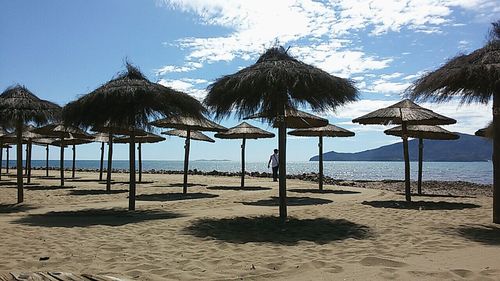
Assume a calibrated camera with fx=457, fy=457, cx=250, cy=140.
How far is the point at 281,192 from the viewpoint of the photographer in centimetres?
845

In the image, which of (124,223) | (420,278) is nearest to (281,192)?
(124,223)

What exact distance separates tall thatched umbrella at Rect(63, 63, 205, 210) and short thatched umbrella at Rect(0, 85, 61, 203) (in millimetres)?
1352

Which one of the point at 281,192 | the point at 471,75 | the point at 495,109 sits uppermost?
the point at 471,75

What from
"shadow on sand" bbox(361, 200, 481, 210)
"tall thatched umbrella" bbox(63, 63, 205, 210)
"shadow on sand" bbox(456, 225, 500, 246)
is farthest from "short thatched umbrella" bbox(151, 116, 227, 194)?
"shadow on sand" bbox(456, 225, 500, 246)

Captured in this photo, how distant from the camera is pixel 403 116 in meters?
10.8

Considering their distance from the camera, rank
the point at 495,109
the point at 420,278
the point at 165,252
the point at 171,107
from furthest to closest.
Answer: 1. the point at 171,107
2. the point at 495,109
3. the point at 165,252
4. the point at 420,278

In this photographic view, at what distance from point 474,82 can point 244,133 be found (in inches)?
391

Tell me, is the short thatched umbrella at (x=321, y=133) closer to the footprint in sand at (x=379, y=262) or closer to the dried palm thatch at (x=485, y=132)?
the dried palm thatch at (x=485, y=132)

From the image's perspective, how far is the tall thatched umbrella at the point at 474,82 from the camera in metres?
7.27

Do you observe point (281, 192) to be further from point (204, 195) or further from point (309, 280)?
point (204, 195)

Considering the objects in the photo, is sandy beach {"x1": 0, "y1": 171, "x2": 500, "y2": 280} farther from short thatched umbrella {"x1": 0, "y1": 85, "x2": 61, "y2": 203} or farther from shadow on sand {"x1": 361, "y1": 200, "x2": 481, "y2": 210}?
short thatched umbrella {"x1": 0, "y1": 85, "x2": 61, "y2": 203}

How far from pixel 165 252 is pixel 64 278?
6.06 feet

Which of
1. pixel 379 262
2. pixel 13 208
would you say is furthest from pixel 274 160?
pixel 379 262

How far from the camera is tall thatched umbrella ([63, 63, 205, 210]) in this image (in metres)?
9.13
